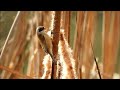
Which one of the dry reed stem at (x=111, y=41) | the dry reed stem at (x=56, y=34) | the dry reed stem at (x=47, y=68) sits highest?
the dry reed stem at (x=111, y=41)

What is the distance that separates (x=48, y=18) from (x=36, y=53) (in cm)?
19

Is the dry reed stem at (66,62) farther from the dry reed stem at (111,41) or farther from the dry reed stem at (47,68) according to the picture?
→ the dry reed stem at (111,41)

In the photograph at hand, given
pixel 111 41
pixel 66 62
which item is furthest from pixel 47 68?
pixel 111 41

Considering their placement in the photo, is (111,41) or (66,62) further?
(111,41)

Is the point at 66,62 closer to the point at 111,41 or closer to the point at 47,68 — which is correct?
the point at 47,68

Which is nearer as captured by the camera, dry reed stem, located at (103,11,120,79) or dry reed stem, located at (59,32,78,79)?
dry reed stem, located at (59,32,78,79)

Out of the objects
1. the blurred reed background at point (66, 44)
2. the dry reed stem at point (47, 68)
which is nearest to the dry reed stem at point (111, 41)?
the blurred reed background at point (66, 44)

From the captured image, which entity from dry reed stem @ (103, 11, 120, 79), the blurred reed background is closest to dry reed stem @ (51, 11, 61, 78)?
the blurred reed background

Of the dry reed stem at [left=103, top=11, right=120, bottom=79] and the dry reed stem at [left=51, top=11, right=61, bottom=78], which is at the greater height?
the dry reed stem at [left=103, top=11, right=120, bottom=79]

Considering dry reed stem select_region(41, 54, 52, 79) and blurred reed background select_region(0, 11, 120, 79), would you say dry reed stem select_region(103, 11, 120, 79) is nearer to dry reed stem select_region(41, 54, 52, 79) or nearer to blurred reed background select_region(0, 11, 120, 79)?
blurred reed background select_region(0, 11, 120, 79)

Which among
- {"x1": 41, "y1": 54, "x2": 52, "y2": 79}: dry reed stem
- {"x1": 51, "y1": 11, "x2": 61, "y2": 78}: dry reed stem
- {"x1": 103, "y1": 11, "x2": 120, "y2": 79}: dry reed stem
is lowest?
{"x1": 41, "y1": 54, "x2": 52, "y2": 79}: dry reed stem

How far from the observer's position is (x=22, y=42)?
4.69ft
